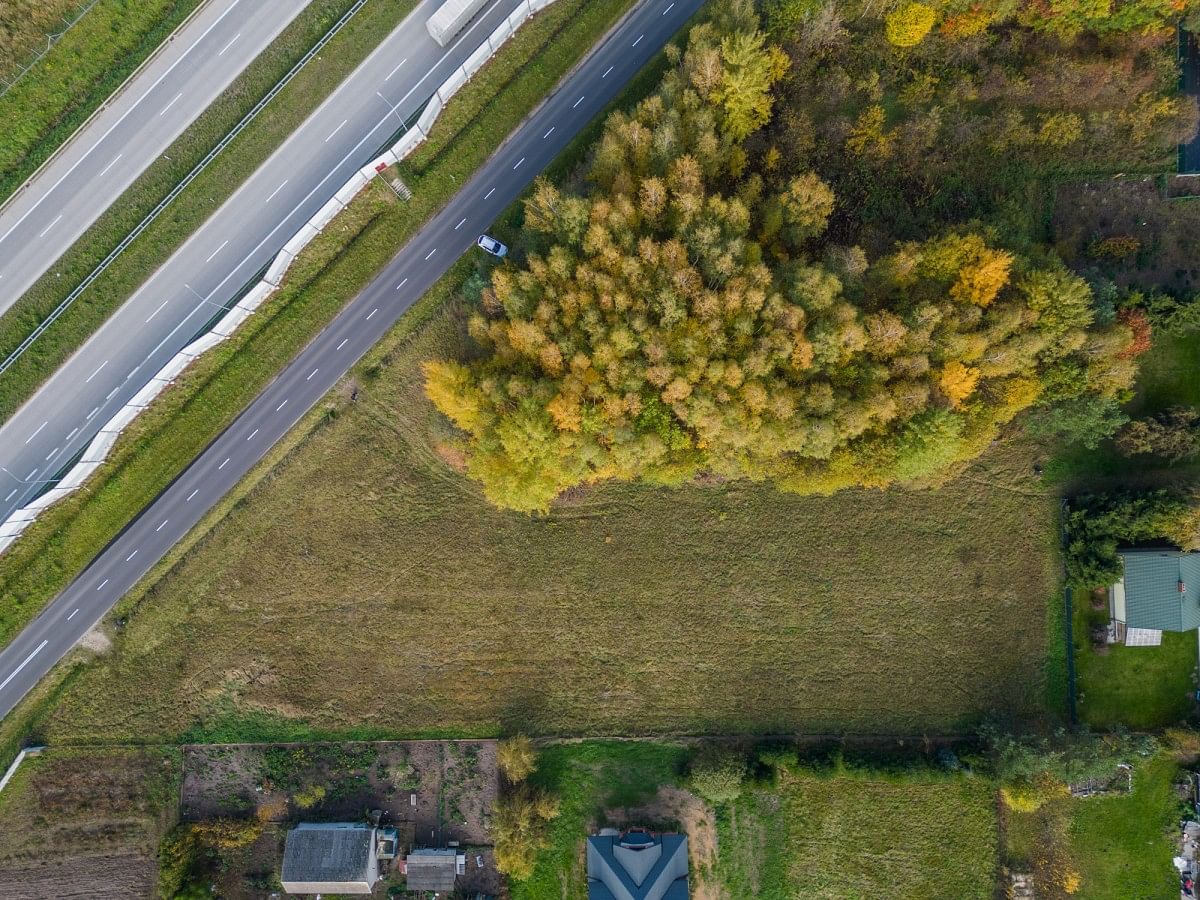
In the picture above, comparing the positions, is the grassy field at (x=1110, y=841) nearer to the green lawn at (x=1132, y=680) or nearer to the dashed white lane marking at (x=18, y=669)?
the green lawn at (x=1132, y=680)

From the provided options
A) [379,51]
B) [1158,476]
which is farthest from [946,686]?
[379,51]

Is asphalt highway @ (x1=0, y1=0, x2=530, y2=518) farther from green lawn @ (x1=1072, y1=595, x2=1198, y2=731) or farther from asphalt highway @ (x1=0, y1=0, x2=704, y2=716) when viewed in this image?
green lawn @ (x1=1072, y1=595, x2=1198, y2=731)

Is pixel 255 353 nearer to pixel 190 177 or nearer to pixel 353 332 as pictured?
pixel 353 332

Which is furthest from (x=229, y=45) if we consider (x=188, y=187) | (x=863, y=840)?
(x=863, y=840)

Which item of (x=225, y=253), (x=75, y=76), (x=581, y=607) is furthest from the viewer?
(x=581, y=607)

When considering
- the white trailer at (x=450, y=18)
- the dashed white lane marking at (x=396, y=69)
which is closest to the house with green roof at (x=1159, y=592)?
the white trailer at (x=450, y=18)

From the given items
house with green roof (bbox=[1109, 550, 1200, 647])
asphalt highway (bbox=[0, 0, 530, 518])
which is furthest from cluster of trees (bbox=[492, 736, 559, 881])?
house with green roof (bbox=[1109, 550, 1200, 647])
